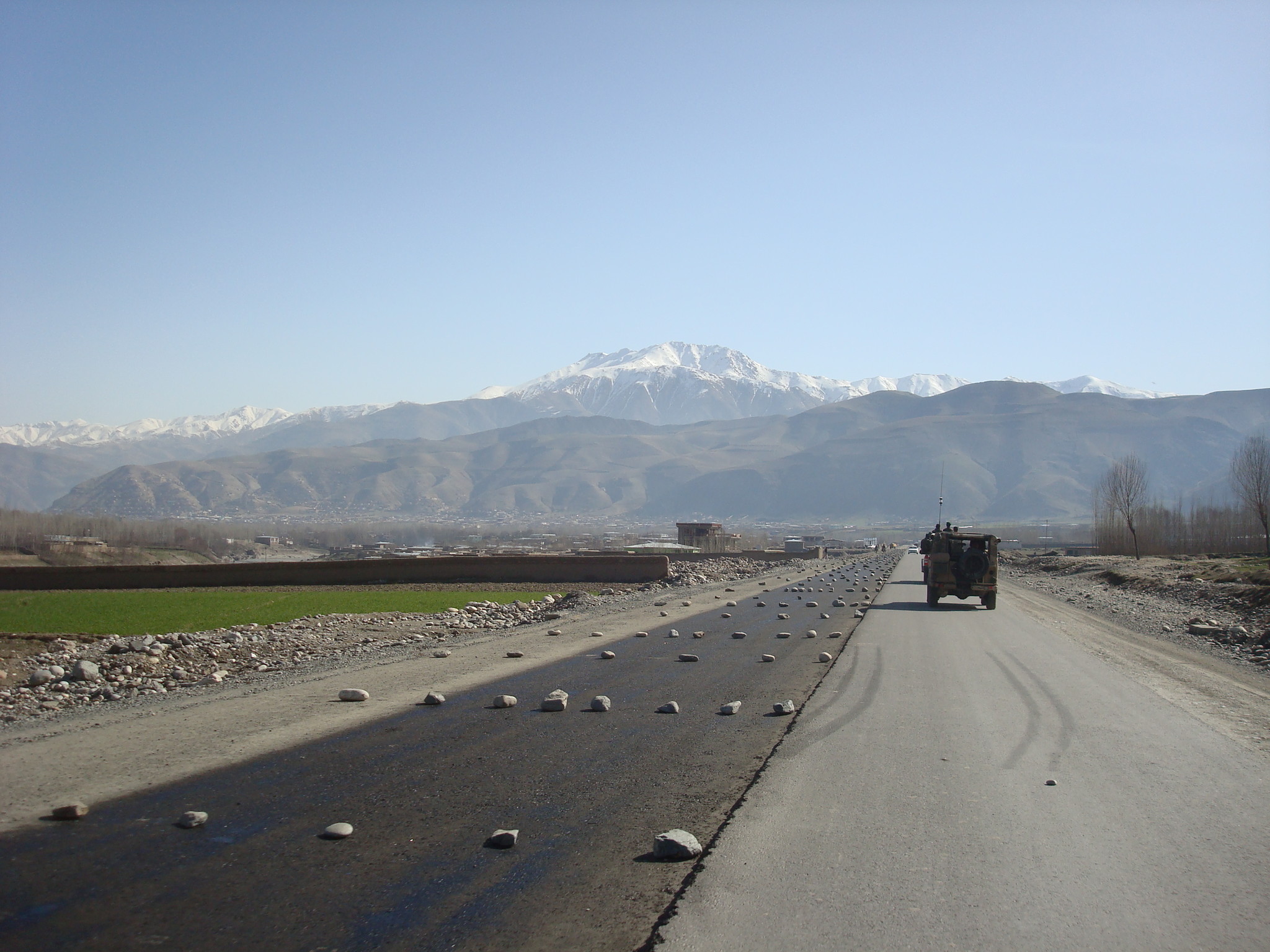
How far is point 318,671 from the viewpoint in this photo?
16.4 metres

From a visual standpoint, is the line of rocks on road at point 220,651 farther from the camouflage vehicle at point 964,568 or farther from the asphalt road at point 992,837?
the camouflage vehicle at point 964,568

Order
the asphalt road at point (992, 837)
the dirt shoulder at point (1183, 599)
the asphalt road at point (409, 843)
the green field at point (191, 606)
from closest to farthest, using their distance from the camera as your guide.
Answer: the asphalt road at point (409, 843) < the asphalt road at point (992, 837) < the dirt shoulder at point (1183, 599) < the green field at point (191, 606)

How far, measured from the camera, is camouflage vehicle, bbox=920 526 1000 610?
1272 inches

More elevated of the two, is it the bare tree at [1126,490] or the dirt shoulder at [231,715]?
the bare tree at [1126,490]

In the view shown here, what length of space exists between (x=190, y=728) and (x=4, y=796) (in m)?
2.93

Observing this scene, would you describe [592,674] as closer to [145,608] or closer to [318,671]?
[318,671]

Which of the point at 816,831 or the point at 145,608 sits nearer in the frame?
the point at 816,831

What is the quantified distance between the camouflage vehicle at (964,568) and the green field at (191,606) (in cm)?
1590

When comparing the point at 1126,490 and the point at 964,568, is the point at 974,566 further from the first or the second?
the point at 1126,490

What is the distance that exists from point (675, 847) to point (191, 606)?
30434 mm

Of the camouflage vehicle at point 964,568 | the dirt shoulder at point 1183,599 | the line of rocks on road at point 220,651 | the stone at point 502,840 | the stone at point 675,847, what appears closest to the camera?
the stone at point 675,847

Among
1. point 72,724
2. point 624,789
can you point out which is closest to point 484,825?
point 624,789

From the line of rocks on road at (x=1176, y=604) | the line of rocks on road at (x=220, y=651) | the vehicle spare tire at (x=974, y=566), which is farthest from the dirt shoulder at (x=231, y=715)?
the vehicle spare tire at (x=974, y=566)

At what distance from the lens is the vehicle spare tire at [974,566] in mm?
32406
